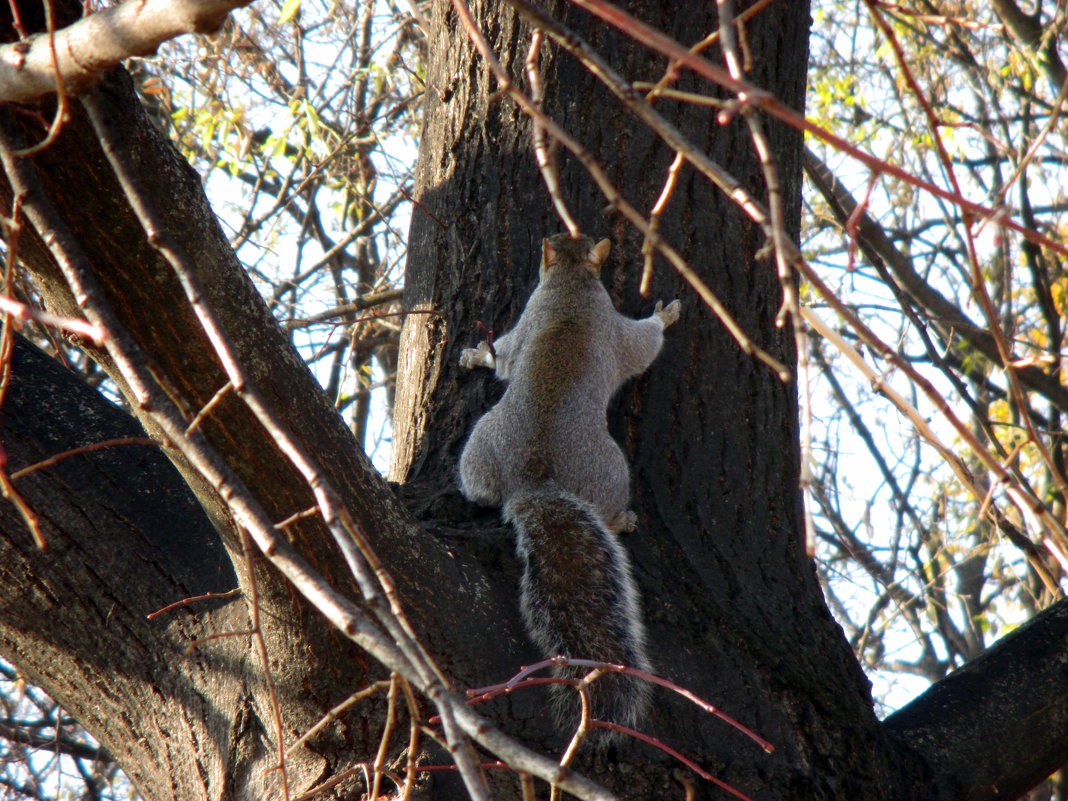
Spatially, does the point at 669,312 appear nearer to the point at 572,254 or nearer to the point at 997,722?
the point at 572,254

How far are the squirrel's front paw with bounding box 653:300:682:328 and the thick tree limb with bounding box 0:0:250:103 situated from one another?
1.75 m

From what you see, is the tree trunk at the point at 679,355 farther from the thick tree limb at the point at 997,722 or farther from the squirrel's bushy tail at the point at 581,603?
the thick tree limb at the point at 997,722

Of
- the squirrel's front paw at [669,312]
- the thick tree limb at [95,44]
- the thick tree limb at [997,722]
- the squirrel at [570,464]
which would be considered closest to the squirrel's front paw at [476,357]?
the squirrel at [570,464]

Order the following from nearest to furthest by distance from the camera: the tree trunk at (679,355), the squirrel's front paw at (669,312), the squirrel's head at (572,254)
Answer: the tree trunk at (679,355) < the squirrel's front paw at (669,312) < the squirrel's head at (572,254)

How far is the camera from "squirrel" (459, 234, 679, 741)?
2.33 metres

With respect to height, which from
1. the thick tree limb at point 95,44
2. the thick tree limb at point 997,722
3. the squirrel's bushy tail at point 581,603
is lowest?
the thick tree limb at point 997,722

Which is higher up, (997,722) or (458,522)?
(458,522)

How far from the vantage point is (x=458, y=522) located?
2656 millimetres

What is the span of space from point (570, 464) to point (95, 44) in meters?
1.97

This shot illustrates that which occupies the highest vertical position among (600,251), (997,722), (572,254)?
(572,254)

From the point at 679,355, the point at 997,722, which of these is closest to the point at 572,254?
the point at 679,355

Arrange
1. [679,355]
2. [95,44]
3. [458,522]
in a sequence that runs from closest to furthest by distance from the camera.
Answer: [95,44], [458,522], [679,355]

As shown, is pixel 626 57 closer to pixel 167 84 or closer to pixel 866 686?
pixel 866 686

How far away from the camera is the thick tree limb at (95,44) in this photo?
1.26 metres
